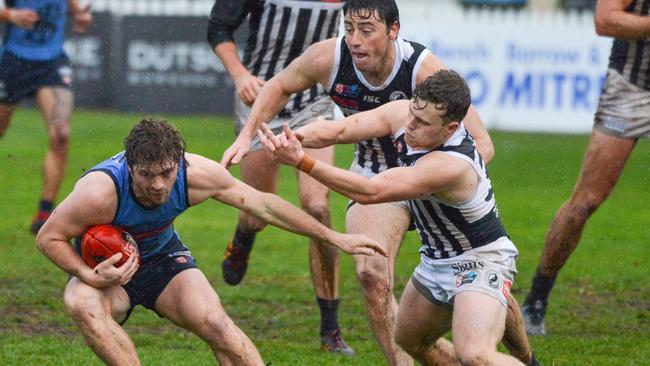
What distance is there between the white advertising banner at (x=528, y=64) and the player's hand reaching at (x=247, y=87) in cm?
943

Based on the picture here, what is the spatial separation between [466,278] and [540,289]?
2.06 m

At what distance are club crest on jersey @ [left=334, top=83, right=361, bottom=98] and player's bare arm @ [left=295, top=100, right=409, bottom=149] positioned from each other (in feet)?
1.26

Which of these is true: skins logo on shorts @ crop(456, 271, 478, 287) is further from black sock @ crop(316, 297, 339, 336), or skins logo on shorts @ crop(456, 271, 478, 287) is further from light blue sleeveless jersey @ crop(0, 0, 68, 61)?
light blue sleeveless jersey @ crop(0, 0, 68, 61)

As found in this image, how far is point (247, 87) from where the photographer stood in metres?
7.59

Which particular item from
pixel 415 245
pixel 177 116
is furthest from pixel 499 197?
pixel 177 116

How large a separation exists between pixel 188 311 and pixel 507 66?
11668 millimetres

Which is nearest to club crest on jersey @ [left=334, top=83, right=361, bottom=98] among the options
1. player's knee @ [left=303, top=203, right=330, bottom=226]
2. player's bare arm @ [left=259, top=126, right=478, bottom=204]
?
player's knee @ [left=303, top=203, right=330, bottom=226]

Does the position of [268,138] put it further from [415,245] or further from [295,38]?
[415,245]

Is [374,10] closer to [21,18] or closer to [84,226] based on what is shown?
[84,226]

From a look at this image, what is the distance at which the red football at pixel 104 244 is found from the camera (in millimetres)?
5738

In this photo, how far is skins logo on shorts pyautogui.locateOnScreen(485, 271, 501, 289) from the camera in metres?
5.61

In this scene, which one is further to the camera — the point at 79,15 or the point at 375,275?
the point at 79,15

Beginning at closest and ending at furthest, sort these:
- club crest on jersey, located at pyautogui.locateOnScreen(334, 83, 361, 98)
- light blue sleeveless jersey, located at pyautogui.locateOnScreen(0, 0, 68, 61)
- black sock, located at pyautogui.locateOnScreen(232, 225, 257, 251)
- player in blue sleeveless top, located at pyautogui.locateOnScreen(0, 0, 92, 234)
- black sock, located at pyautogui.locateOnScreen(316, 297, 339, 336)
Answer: club crest on jersey, located at pyautogui.locateOnScreen(334, 83, 361, 98) → black sock, located at pyautogui.locateOnScreen(316, 297, 339, 336) → black sock, located at pyautogui.locateOnScreen(232, 225, 257, 251) → player in blue sleeveless top, located at pyautogui.locateOnScreen(0, 0, 92, 234) → light blue sleeveless jersey, located at pyautogui.locateOnScreen(0, 0, 68, 61)

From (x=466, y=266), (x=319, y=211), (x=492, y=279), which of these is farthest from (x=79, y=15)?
(x=492, y=279)
